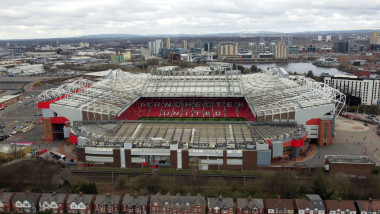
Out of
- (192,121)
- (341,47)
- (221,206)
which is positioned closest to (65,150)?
(192,121)

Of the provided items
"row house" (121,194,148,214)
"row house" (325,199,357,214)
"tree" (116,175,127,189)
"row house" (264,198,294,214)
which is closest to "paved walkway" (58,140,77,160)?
"tree" (116,175,127,189)

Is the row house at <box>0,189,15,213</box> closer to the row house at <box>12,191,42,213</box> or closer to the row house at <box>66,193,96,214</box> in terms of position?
the row house at <box>12,191,42,213</box>

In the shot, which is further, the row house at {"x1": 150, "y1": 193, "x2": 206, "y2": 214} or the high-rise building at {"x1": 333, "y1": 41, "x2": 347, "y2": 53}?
the high-rise building at {"x1": 333, "y1": 41, "x2": 347, "y2": 53}

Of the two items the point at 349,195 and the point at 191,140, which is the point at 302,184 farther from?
the point at 191,140

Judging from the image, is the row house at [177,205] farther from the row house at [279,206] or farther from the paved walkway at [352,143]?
the paved walkway at [352,143]

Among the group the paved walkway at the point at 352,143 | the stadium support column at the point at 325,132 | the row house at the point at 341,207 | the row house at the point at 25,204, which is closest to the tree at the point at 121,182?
the row house at the point at 25,204

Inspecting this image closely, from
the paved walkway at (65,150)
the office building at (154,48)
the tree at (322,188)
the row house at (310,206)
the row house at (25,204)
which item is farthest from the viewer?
the office building at (154,48)
